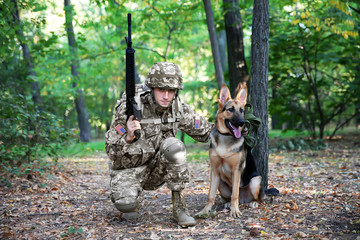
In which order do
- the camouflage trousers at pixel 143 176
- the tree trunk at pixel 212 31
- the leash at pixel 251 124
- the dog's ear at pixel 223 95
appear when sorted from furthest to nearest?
1. the tree trunk at pixel 212 31
2. the leash at pixel 251 124
3. the dog's ear at pixel 223 95
4. the camouflage trousers at pixel 143 176

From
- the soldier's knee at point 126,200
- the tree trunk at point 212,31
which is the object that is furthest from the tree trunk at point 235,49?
the soldier's knee at point 126,200

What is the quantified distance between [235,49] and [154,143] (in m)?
5.12

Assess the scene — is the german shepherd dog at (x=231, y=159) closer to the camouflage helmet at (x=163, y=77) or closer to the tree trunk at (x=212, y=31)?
the camouflage helmet at (x=163, y=77)

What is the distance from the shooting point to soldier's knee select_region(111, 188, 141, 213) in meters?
3.88

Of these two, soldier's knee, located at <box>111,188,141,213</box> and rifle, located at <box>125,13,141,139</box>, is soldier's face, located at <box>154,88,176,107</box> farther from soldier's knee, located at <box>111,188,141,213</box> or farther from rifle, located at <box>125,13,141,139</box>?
soldier's knee, located at <box>111,188,141,213</box>

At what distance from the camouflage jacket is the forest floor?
81 cm

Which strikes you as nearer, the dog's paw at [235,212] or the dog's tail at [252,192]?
the dog's paw at [235,212]

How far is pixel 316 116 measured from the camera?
11031 mm

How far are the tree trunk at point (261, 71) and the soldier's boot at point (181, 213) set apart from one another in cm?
148

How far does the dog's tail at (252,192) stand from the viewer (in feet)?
14.4

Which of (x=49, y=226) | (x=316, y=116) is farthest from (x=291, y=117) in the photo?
(x=49, y=226)

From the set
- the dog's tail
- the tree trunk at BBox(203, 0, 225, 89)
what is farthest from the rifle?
the tree trunk at BBox(203, 0, 225, 89)

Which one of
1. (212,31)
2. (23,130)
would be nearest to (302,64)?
(212,31)

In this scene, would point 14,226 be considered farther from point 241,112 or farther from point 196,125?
point 241,112
